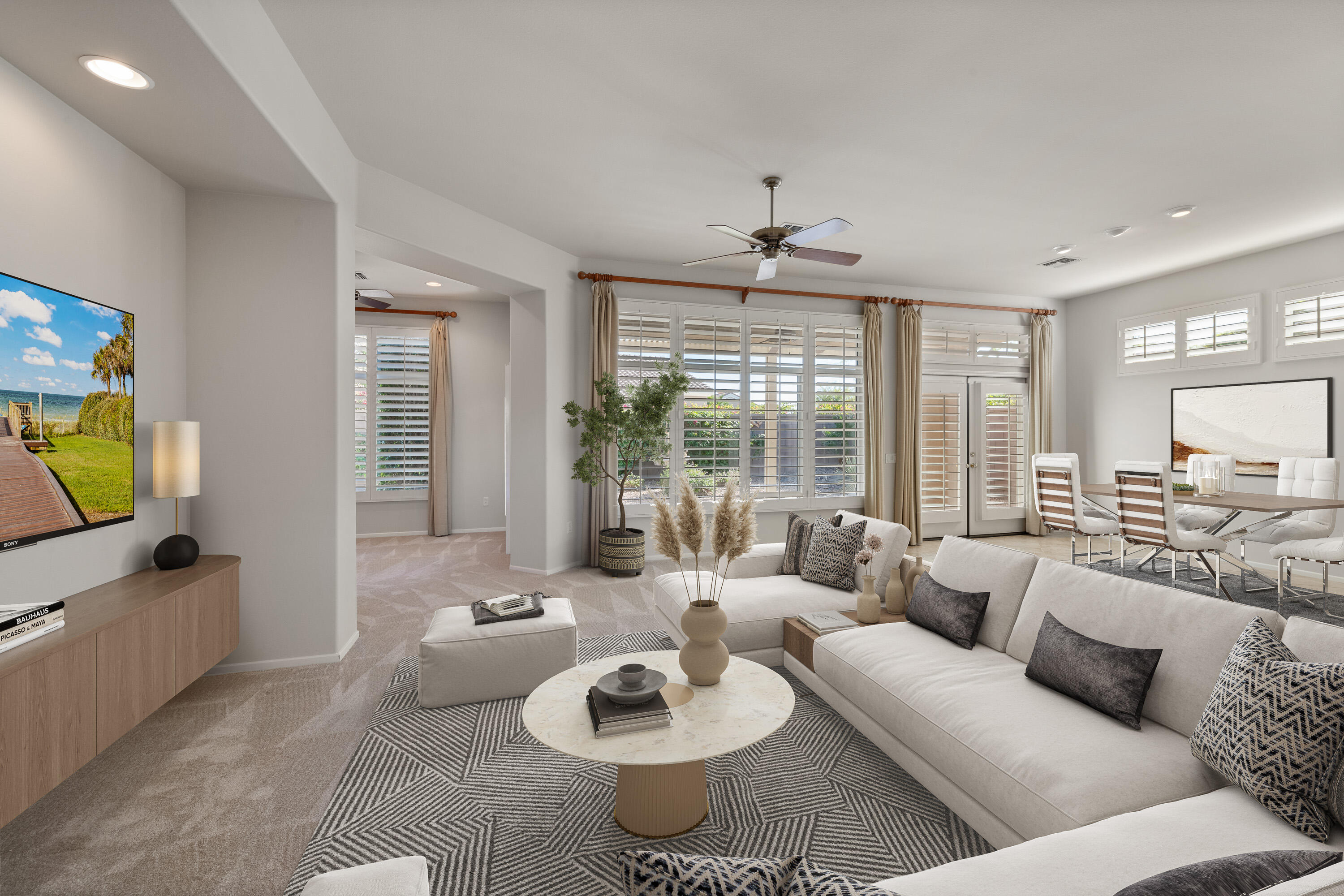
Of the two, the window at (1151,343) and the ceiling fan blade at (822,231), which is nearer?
the ceiling fan blade at (822,231)

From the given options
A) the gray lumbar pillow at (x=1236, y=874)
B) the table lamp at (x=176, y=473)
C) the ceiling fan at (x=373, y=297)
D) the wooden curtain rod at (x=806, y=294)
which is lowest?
the gray lumbar pillow at (x=1236, y=874)

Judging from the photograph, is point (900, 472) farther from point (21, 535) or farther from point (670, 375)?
point (21, 535)

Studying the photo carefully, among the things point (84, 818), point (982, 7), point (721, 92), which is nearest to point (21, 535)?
point (84, 818)

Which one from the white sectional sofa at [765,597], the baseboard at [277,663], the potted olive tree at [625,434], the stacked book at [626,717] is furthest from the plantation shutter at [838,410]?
the stacked book at [626,717]

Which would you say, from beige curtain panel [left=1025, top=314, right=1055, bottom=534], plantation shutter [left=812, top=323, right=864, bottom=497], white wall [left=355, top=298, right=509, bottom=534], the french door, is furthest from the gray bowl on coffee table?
beige curtain panel [left=1025, top=314, right=1055, bottom=534]

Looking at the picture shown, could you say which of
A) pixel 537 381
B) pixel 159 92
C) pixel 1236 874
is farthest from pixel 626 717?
pixel 537 381

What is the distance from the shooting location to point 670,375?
5297 millimetres

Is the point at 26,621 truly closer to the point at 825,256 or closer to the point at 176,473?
the point at 176,473

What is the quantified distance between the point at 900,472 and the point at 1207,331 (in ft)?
10.3

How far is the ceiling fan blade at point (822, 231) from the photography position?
11.5ft

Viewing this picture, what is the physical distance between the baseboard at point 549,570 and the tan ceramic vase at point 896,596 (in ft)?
10.2

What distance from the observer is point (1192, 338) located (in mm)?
6082

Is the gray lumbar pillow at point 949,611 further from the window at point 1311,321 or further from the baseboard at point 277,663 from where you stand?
the window at point 1311,321

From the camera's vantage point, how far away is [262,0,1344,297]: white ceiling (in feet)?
7.99
